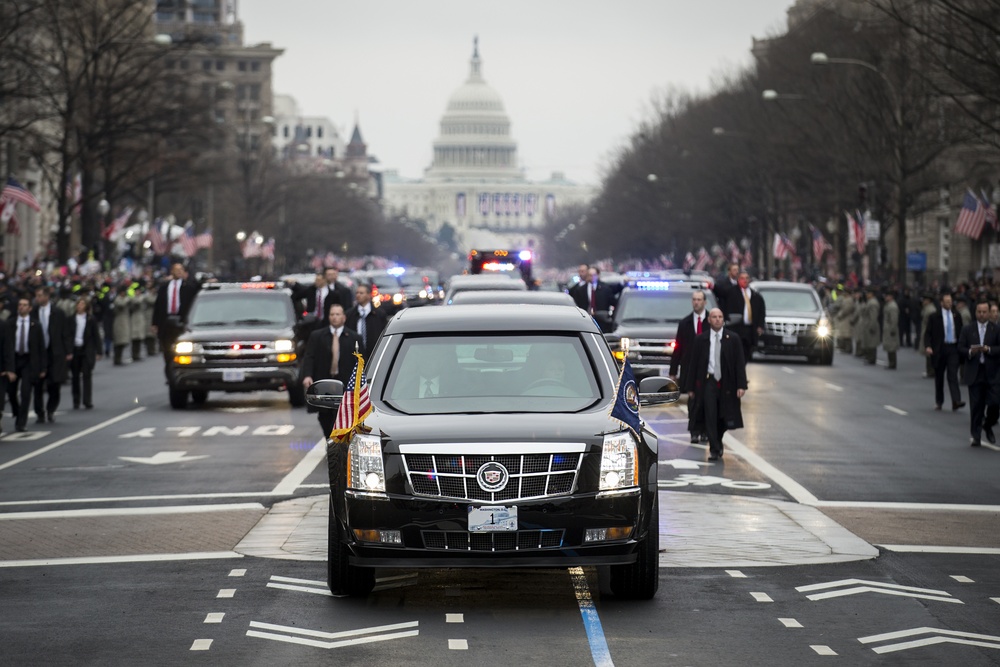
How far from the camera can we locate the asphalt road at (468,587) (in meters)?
8.71

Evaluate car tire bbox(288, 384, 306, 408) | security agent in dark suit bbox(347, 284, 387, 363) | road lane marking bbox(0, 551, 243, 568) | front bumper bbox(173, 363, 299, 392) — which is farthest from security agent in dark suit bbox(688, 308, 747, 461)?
car tire bbox(288, 384, 306, 408)

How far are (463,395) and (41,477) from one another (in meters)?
7.89

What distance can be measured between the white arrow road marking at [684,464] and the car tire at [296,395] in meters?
8.88

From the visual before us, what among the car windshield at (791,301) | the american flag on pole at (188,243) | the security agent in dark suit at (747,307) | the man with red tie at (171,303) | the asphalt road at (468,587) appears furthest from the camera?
the american flag on pole at (188,243)

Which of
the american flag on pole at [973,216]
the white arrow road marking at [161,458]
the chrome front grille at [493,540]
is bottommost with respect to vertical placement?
the white arrow road marking at [161,458]

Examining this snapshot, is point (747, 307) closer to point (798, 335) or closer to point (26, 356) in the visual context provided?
point (798, 335)

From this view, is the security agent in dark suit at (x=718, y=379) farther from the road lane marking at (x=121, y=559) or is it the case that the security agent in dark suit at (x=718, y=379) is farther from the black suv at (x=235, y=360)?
the black suv at (x=235, y=360)

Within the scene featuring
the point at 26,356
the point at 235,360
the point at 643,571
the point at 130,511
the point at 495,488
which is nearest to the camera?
the point at 495,488

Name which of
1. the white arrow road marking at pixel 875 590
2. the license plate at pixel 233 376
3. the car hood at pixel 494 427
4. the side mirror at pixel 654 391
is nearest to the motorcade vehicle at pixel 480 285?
the license plate at pixel 233 376

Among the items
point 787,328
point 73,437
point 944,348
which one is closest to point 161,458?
point 73,437

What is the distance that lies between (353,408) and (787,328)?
28.2 meters

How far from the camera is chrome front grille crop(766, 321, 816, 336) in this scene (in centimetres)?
3766

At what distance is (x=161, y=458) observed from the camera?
18.7 meters

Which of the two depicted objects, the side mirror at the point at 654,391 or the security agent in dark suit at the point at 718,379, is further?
the security agent in dark suit at the point at 718,379
